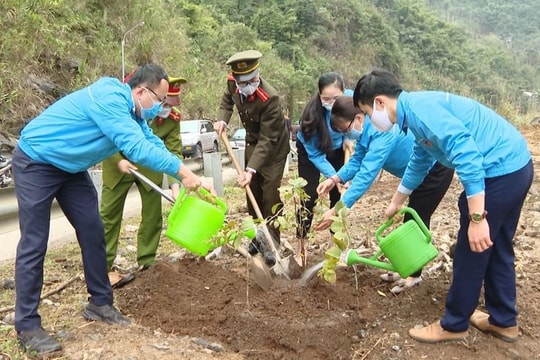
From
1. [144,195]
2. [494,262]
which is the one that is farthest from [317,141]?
[494,262]

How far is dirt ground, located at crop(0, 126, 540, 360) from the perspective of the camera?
2.89 meters

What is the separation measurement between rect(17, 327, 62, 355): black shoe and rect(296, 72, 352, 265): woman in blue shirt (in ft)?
6.44

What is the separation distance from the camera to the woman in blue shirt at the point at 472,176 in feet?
8.33

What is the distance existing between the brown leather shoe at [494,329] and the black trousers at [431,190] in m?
0.85

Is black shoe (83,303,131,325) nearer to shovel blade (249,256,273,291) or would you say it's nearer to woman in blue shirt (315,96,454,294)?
shovel blade (249,256,273,291)

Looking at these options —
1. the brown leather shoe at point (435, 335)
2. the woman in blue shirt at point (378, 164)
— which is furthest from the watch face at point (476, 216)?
the woman in blue shirt at point (378, 164)

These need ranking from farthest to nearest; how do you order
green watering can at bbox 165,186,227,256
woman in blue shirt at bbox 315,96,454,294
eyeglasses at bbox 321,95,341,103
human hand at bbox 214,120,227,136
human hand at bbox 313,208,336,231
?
human hand at bbox 214,120,227,136 → eyeglasses at bbox 321,95,341,103 → woman in blue shirt at bbox 315,96,454,294 → human hand at bbox 313,208,336,231 → green watering can at bbox 165,186,227,256

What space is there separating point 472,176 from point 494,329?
1.05m

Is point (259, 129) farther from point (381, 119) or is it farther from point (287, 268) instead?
point (381, 119)

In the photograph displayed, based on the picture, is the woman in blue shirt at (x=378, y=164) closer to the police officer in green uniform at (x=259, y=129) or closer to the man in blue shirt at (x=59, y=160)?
the police officer in green uniform at (x=259, y=129)

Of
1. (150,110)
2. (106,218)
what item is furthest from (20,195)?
(106,218)

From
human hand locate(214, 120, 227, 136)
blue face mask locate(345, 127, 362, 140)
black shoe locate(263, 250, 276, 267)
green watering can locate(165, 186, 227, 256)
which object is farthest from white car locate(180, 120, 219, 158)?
green watering can locate(165, 186, 227, 256)

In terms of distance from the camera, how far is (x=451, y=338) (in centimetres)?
294

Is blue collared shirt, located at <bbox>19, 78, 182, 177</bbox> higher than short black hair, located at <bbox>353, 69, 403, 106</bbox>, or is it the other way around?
short black hair, located at <bbox>353, 69, 403, 106</bbox>
